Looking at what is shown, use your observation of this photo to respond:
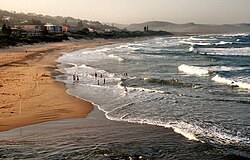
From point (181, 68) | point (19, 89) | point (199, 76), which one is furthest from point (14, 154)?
point (181, 68)

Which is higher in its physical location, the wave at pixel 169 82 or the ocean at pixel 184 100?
the wave at pixel 169 82

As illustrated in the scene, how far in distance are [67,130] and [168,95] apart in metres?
8.73

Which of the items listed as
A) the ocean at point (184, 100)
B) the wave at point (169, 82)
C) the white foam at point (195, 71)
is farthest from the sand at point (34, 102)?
the white foam at point (195, 71)

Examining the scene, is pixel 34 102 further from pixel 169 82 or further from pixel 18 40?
pixel 18 40

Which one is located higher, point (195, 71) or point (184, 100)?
point (195, 71)

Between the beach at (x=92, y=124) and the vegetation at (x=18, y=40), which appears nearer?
the beach at (x=92, y=124)

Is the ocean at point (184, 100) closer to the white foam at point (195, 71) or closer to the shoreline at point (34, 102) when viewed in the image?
the white foam at point (195, 71)

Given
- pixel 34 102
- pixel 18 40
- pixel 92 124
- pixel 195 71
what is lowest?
pixel 92 124

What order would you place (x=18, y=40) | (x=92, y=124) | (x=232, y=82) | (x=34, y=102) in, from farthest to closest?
(x=18, y=40), (x=232, y=82), (x=34, y=102), (x=92, y=124)

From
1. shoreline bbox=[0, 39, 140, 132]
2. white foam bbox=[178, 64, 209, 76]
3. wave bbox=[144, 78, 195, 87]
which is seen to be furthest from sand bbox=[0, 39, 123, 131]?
white foam bbox=[178, 64, 209, 76]

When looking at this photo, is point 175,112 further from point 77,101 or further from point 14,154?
point 14,154

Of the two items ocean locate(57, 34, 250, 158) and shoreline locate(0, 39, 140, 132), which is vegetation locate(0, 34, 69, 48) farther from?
shoreline locate(0, 39, 140, 132)

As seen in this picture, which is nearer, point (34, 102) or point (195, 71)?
point (34, 102)

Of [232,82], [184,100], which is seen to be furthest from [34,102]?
[232,82]
